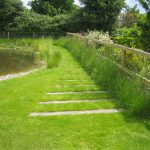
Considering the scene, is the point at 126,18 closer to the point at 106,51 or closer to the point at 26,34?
the point at 26,34

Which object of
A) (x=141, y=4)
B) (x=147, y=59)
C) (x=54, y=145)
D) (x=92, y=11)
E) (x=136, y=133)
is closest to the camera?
(x=54, y=145)

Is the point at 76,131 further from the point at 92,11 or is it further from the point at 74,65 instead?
the point at 92,11

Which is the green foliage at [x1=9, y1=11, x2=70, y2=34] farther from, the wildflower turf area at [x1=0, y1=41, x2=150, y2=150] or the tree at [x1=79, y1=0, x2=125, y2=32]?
the wildflower turf area at [x1=0, y1=41, x2=150, y2=150]

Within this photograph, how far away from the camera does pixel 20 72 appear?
12180 millimetres

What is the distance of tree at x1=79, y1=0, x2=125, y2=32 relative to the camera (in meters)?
27.3

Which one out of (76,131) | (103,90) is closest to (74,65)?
(103,90)

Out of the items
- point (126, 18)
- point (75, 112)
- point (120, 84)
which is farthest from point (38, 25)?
point (75, 112)

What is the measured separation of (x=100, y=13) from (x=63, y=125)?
73.7ft

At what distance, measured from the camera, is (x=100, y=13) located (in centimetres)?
2747

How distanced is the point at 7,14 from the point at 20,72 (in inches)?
699

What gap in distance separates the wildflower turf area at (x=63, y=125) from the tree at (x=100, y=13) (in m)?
19.3

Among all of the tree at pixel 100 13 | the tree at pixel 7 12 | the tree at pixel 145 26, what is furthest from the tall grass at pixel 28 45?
the tree at pixel 145 26

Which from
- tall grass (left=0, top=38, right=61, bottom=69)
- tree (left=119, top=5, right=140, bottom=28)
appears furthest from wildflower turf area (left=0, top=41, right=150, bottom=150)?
tree (left=119, top=5, right=140, bottom=28)

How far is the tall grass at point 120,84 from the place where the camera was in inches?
257
